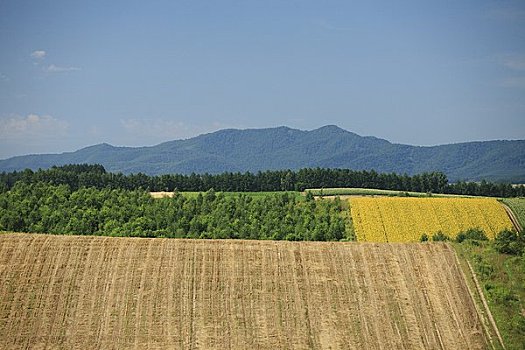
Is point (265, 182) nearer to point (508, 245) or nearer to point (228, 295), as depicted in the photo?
point (508, 245)

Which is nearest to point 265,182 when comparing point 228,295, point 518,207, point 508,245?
point 518,207

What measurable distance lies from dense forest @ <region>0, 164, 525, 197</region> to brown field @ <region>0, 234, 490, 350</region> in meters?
39.4

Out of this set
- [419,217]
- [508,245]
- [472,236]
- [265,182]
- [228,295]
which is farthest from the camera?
[265,182]

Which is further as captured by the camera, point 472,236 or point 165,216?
point 165,216

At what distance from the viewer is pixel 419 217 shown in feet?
191

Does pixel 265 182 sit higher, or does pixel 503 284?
pixel 265 182

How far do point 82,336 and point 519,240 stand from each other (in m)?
25.4

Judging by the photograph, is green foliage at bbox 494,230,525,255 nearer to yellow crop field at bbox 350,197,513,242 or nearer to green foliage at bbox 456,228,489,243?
green foliage at bbox 456,228,489,243

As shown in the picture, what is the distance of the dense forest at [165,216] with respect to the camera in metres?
52.5

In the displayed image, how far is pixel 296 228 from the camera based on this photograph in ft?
174

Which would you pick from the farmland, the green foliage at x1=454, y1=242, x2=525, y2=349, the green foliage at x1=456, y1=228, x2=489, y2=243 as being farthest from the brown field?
the farmland

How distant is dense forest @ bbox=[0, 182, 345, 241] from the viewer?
52531 millimetres

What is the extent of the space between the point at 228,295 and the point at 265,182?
45.0 meters

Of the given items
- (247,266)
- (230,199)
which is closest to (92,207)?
(230,199)
